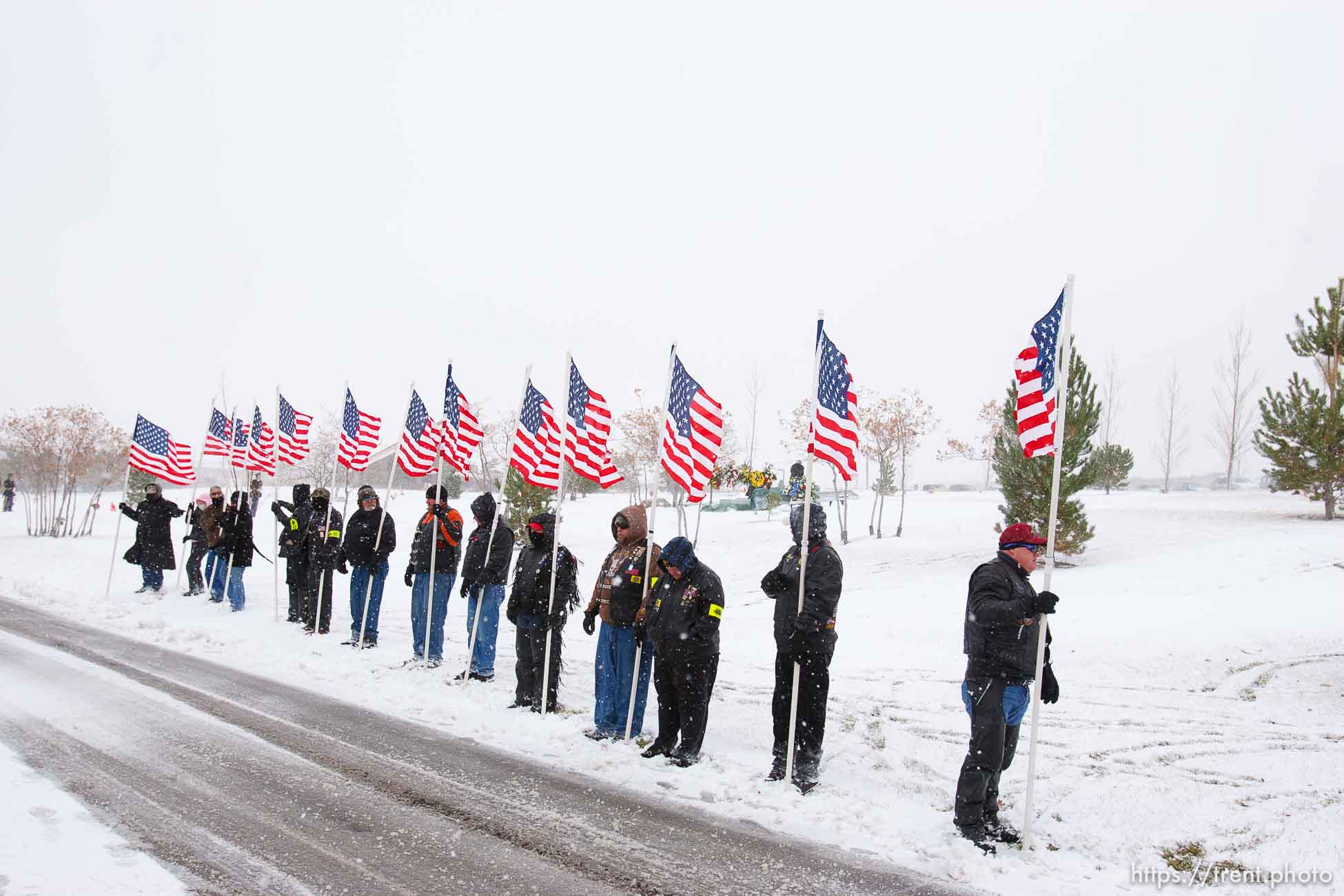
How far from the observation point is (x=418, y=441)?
12609 mm

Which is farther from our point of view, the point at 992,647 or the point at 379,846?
the point at 992,647

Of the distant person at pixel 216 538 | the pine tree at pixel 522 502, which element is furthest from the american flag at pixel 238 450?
the pine tree at pixel 522 502

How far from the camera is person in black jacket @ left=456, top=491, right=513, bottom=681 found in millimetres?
9734

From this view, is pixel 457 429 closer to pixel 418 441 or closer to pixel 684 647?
pixel 418 441

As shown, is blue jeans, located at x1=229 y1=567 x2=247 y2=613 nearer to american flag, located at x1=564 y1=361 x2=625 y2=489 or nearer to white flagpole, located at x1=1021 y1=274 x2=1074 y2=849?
american flag, located at x1=564 y1=361 x2=625 y2=489

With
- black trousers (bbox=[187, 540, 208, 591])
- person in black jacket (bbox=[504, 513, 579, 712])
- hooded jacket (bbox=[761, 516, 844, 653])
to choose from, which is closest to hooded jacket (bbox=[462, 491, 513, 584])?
person in black jacket (bbox=[504, 513, 579, 712])

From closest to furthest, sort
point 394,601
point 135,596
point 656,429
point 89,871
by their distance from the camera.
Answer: point 89,871 < point 135,596 < point 394,601 < point 656,429

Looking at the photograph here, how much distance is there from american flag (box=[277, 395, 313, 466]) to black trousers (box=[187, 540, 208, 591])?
3.14 metres

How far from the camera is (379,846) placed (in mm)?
4836

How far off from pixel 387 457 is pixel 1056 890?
175ft

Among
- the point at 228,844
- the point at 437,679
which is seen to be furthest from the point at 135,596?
the point at 228,844

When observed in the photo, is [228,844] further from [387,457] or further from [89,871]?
[387,457]

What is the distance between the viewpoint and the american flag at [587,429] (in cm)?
947

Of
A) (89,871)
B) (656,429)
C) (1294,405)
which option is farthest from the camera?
(656,429)
